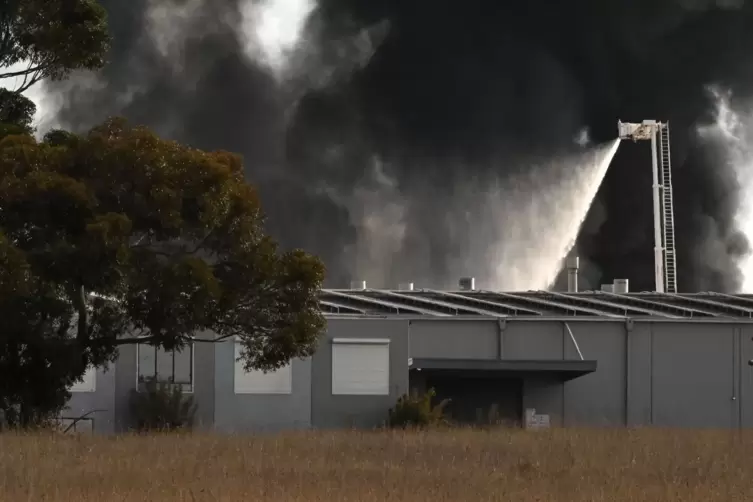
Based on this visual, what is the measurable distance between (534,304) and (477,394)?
392 cm

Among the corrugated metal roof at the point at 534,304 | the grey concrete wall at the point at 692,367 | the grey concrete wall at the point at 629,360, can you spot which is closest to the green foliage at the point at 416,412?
the corrugated metal roof at the point at 534,304

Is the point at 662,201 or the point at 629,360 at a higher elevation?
the point at 662,201

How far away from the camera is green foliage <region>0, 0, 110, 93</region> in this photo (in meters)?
24.4

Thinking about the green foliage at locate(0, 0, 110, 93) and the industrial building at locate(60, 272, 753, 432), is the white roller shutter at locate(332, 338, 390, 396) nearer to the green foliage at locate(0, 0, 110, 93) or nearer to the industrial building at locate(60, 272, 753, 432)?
the industrial building at locate(60, 272, 753, 432)

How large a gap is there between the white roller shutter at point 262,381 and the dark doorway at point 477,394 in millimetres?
6650

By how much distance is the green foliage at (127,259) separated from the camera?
905 inches

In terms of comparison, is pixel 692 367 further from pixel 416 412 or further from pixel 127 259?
pixel 127 259

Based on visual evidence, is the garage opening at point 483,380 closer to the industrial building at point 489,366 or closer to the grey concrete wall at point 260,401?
the industrial building at point 489,366

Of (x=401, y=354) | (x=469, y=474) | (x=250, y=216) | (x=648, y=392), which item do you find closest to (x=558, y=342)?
(x=648, y=392)

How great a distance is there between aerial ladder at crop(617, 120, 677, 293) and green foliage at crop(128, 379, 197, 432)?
30588 mm

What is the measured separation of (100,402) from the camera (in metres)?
38.7

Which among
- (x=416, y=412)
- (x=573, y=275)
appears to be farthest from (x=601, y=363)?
(x=573, y=275)

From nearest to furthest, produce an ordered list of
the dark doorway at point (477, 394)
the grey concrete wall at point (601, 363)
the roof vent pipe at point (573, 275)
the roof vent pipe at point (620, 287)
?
1. the grey concrete wall at point (601, 363)
2. the dark doorway at point (477, 394)
3. the roof vent pipe at point (620, 287)
4. the roof vent pipe at point (573, 275)

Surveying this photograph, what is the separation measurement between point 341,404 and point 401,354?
8.24 feet
